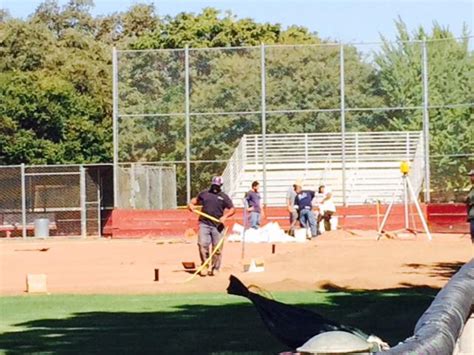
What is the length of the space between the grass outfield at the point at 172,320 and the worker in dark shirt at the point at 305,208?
761 inches

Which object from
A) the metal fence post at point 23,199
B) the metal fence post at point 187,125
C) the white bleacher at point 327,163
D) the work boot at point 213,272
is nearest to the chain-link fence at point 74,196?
the metal fence post at point 23,199

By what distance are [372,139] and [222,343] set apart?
38132 millimetres

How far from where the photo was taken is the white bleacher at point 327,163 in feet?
161

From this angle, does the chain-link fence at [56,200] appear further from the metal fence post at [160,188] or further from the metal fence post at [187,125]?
the metal fence post at [187,125]

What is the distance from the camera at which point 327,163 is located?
50406mm

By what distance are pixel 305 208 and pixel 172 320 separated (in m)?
24.5

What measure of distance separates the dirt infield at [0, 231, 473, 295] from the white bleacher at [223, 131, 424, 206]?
8.13 metres

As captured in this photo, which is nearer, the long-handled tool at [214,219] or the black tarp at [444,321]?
the black tarp at [444,321]

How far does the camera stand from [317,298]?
64.6 ft

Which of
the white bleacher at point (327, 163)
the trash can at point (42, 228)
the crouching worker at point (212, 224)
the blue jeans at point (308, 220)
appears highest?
the white bleacher at point (327, 163)

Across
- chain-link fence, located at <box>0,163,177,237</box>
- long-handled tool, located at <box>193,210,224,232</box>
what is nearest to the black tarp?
long-handled tool, located at <box>193,210,224,232</box>

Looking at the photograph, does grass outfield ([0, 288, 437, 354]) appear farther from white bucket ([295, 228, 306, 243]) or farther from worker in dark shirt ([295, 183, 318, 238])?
worker in dark shirt ([295, 183, 318, 238])

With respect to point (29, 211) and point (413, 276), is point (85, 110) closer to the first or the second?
point (29, 211)

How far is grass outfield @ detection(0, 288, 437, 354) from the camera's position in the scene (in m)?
13.4
